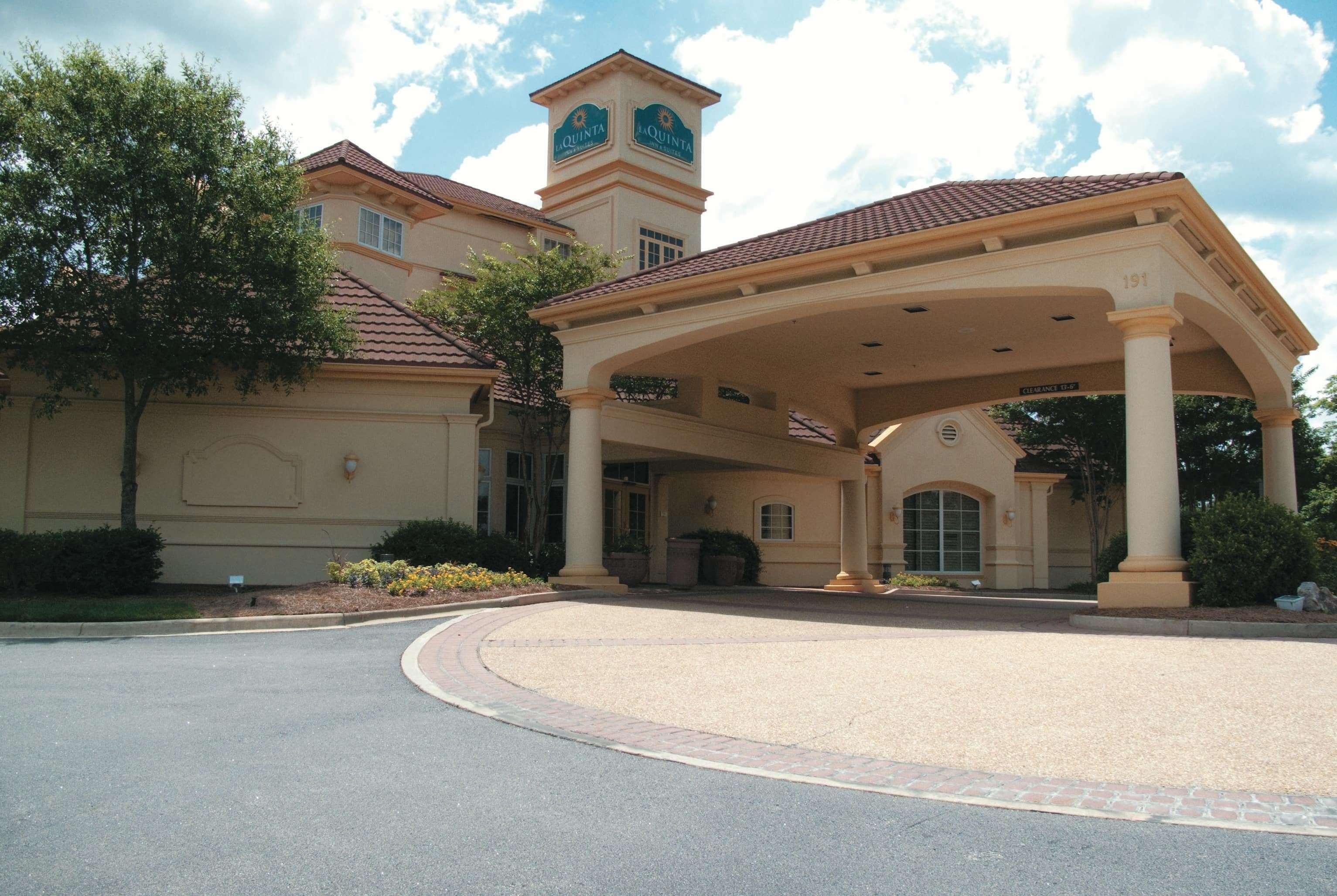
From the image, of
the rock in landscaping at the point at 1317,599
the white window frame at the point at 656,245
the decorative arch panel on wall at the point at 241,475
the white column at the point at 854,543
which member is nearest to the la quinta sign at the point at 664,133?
the white window frame at the point at 656,245

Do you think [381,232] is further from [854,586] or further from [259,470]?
[854,586]

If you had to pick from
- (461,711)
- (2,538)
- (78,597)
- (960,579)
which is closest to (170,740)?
(461,711)

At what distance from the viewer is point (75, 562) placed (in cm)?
1414

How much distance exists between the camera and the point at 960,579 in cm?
2955

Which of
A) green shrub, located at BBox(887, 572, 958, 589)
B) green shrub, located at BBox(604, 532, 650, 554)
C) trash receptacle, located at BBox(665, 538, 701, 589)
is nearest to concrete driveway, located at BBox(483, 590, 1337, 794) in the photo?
green shrub, located at BBox(604, 532, 650, 554)

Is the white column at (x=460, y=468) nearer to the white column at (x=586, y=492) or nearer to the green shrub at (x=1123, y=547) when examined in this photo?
the white column at (x=586, y=492)

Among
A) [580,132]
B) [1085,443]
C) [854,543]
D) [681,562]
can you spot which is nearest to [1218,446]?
[1085,443]

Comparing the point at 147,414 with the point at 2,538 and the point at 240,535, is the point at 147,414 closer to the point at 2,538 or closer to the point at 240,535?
the point at 240,535

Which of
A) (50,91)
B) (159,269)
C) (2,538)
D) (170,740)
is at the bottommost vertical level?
(170,740)

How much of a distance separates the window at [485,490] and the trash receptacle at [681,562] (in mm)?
3858

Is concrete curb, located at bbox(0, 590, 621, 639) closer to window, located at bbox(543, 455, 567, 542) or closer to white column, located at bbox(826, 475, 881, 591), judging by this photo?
window, located at bbox(543, 455, 567, 542)

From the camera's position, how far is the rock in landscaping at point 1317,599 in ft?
39.6

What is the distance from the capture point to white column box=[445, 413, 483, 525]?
62.0ft

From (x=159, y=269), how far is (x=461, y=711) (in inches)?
453
